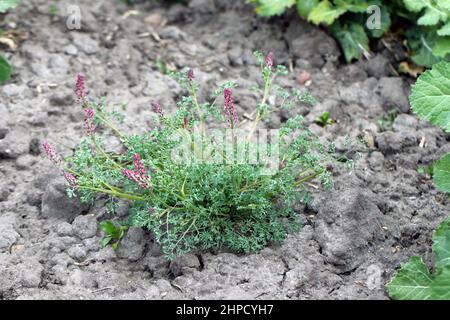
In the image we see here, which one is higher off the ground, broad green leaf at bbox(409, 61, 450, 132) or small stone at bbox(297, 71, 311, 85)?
small stone at bbox(297, 71, 311, 85)

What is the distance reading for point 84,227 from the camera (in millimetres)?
3473

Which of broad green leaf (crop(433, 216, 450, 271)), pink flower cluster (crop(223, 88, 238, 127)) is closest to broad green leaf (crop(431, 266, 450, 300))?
broad green leaf (crop(433, 216, 450, 271))

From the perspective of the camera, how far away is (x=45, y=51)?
4648 mm

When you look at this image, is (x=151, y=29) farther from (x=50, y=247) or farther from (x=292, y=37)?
(x=50, y=247)

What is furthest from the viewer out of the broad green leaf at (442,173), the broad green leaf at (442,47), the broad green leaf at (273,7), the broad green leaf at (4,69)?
the broad green leaf at (273,7)

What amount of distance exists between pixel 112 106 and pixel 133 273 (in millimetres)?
1301

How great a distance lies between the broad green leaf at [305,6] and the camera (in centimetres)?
462

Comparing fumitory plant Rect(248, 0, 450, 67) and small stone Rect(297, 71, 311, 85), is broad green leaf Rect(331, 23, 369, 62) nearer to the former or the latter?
fumitory plant Rect(248, 0, 450, 67)

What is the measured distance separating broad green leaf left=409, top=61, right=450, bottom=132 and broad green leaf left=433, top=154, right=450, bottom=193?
168 mm

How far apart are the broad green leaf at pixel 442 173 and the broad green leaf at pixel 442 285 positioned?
478 millimetres

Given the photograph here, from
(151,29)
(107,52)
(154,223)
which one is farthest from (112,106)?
(154,223)

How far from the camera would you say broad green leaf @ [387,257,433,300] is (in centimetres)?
303

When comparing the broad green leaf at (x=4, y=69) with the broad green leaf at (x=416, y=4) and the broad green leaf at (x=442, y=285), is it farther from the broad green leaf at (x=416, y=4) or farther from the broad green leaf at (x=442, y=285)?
the broad green leaf at (x=442, y=285)

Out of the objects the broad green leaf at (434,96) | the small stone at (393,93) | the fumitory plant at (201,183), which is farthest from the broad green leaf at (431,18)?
the fumitory plant at (201,183)
